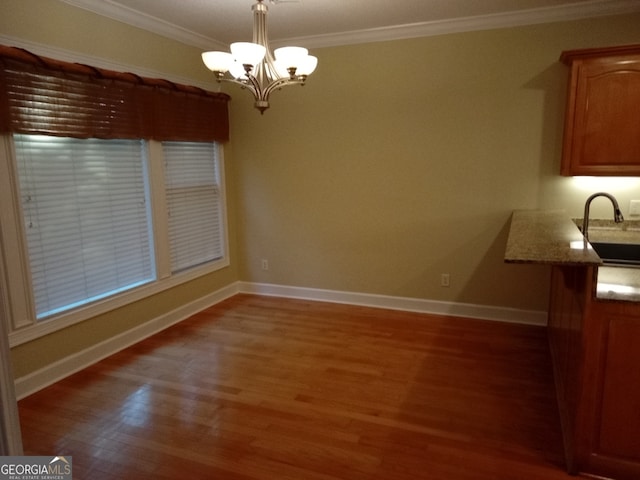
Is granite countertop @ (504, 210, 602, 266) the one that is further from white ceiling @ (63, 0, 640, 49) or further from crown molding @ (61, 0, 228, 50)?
crown molding @ (61, 0, 228, 50)

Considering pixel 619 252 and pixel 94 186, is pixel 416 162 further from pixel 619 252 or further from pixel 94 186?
pixel 94 186

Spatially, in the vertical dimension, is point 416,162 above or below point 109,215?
above

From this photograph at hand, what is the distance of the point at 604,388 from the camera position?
1.91m

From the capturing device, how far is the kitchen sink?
112 inches

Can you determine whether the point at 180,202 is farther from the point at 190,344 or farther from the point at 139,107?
the point at 190,344

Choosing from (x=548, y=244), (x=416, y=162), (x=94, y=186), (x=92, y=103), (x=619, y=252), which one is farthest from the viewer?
(x=416, y=162)

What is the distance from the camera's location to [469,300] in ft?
13.2

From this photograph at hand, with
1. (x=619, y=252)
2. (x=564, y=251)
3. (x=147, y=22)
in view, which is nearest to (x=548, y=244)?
(x=564, y=251)

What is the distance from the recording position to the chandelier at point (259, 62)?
2.25 meters

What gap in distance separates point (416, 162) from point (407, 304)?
137 cm

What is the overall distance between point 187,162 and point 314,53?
1.61 metres

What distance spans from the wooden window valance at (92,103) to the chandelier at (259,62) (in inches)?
42.1

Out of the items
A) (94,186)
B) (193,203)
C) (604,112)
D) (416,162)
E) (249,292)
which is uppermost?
(604,112)

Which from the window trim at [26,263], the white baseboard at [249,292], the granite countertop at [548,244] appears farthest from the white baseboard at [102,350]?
the granite countertop at [548,244]
